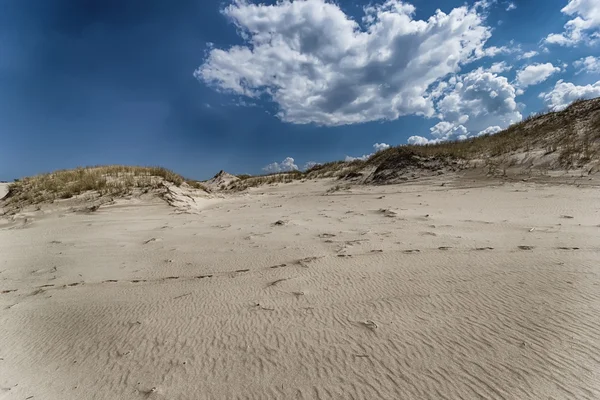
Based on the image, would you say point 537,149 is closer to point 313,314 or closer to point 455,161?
point 455,161

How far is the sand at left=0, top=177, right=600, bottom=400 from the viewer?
202cm

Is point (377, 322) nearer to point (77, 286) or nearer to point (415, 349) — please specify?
point (415, 349)

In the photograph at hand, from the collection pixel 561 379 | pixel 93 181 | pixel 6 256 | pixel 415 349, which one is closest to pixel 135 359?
pixel 415 349

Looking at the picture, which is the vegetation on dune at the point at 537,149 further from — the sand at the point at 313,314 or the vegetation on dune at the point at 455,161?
the sand at the point at 313,314

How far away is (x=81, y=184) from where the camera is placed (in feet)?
32.8

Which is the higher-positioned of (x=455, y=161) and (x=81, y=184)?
(x=81, y=184)

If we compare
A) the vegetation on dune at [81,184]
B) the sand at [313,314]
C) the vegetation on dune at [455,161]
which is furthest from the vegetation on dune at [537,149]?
the vegetation on dune at [81,184]

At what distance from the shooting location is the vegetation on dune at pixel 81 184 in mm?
9609

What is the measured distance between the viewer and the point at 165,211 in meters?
8.95

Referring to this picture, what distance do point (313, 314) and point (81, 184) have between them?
34.9 feet

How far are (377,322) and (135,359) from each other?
2.08m

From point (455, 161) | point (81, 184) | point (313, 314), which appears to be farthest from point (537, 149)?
point (81, 184)

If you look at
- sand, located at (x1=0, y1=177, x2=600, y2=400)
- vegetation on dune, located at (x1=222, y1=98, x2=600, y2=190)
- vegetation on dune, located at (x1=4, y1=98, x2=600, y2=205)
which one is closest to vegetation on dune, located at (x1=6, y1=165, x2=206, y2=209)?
vegetation on dune, located at (x1=4, y1=98, x2=600, y2=205)

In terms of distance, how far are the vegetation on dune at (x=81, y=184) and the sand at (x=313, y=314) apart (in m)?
4.45
